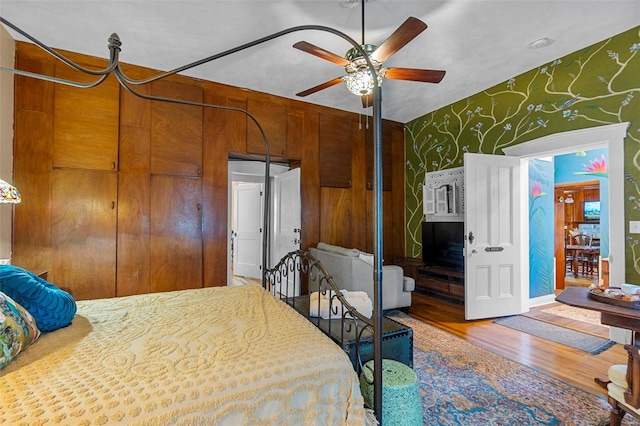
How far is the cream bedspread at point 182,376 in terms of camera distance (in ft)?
2.89

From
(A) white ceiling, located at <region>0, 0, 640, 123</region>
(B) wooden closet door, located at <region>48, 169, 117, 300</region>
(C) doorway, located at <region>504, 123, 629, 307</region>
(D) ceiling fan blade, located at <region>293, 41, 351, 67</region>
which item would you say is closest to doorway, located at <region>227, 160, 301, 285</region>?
(B) wooden closet door, located at <region>48, 169, 117, 300</region>

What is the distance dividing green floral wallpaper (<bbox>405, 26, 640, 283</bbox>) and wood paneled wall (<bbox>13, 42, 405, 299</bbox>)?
182 centimetres

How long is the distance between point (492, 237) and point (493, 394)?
211 cm

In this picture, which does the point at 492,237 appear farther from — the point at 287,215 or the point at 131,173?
the point at 131,173

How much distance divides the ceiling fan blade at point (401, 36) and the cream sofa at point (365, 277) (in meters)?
2.10

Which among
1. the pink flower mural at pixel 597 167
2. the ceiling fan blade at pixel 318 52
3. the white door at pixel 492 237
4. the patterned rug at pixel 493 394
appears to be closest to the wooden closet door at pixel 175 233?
the ceiling fan blade at pixel 318 52

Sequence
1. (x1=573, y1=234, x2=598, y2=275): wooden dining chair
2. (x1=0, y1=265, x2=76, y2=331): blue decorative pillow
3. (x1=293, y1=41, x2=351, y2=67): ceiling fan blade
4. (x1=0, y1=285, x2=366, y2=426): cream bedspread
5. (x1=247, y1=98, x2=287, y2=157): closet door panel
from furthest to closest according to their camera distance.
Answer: (x1=573, y1=234, x2=598, y2=275): wooden dining chair < (x1=247, y1=98, x2=287, y2=157): closet door panel < (x1=293, y1=41, x2=351, y2=67): ceiling fan blade < (x1=0, y1=265, x2=76, y2=331): blue decorative pillow < (x1=0, y1=285, x2=366, y2=426): cream bedspread

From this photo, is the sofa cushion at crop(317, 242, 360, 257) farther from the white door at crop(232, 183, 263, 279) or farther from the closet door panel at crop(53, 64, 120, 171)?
the closet door panel at crop(53, 64, 120, 171)

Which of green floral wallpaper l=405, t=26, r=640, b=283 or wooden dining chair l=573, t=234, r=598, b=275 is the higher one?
green floral wallpaper l=405, t=26, r=640, b=283

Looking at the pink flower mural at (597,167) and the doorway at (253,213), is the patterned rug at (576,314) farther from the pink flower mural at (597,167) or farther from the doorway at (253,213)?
the doorway at (253,213)

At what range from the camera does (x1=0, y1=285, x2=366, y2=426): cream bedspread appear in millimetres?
881

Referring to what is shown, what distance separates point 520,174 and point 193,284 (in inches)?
174

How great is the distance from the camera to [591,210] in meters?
7.80

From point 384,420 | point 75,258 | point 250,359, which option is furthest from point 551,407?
point 75,258
